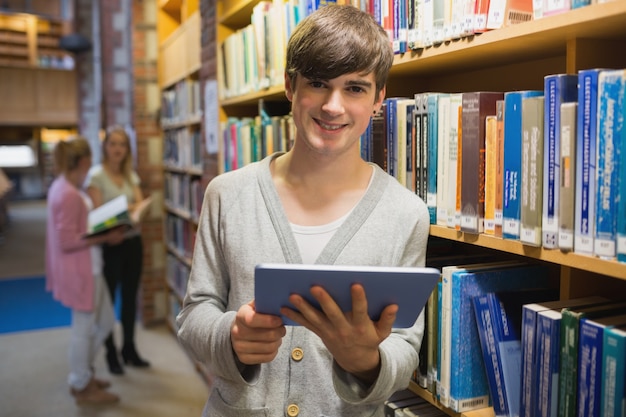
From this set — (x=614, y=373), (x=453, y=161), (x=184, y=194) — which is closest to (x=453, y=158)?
(x=453, y=161)

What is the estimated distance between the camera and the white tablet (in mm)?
880

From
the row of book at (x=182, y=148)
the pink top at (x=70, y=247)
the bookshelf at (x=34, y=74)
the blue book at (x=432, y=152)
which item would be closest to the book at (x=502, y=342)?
the blue book at (x=432, y=152)

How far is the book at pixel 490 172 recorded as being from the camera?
1.16 meters

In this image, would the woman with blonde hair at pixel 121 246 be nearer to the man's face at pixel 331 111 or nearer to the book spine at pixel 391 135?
the book spine at pixel 391 135

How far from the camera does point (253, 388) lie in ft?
3.94

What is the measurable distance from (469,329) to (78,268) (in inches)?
99.8

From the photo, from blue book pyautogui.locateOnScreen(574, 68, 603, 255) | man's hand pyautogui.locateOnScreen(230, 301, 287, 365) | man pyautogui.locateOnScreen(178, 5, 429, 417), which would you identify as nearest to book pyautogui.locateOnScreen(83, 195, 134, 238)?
man pyautogui.locateOnScreen(178, 5, 429, 417)

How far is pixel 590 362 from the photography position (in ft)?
3.18

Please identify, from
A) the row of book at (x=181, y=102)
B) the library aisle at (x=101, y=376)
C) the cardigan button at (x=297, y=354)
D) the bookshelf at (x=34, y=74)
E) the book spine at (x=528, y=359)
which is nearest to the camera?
the book spine at (x=528, y=359)

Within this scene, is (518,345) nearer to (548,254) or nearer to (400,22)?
(548,254)

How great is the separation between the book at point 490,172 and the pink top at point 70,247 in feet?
8.45

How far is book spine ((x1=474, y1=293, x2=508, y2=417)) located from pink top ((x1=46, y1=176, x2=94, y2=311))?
2.54 metres

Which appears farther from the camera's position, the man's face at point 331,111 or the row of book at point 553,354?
the man's face at point 331,111

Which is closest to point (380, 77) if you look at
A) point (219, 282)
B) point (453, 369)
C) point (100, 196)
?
point (219, 282)
